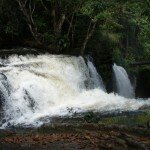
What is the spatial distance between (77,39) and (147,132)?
13915 mm

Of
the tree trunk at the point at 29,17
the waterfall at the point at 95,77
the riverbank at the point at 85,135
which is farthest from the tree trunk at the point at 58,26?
the riverbank at the point at 85,135

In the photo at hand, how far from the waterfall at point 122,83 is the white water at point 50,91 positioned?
2.21 m

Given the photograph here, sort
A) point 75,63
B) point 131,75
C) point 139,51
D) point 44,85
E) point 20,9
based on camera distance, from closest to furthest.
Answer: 1. point 44,85
2. point 75,63
3. point 20,9
4. point 131,75
5. point 139,51

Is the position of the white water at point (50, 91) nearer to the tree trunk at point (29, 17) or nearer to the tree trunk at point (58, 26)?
the tree trunk at point (58, 26)

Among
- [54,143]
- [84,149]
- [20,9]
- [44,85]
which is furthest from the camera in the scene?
[20,9]

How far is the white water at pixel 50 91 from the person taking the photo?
15906 millimetres

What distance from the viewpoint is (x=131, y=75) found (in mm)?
24703

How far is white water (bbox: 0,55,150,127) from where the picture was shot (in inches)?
626

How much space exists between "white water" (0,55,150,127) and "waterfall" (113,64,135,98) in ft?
7.26

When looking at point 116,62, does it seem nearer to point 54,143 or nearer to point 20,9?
point 20,9

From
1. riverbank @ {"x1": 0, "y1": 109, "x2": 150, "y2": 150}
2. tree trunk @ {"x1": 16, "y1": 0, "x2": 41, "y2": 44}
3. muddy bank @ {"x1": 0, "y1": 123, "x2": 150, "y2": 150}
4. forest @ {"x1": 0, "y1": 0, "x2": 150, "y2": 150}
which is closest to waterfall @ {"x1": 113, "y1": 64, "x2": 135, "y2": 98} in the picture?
forest @ {"x1": 0, "y1": 0, "x2": 150, "y2": 150}

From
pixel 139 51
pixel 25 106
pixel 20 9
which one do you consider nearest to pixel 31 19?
pixel 20 9

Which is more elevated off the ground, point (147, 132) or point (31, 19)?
point (31, 19)

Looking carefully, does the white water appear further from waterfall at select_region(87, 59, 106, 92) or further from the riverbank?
the riverbank
